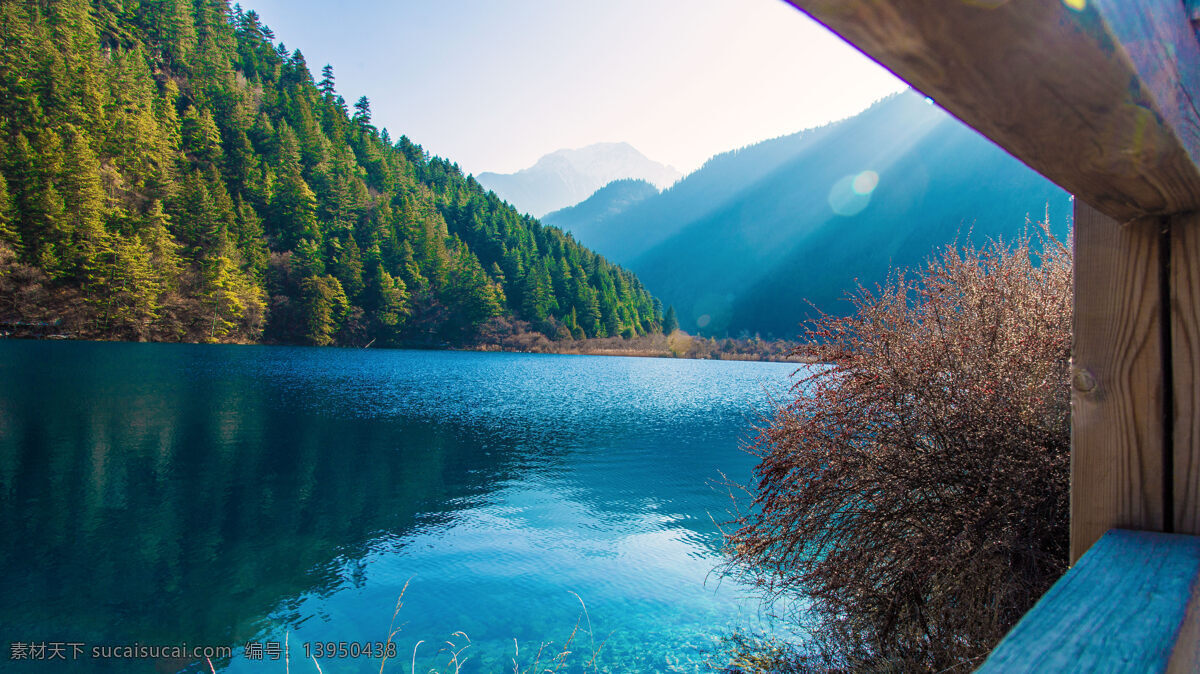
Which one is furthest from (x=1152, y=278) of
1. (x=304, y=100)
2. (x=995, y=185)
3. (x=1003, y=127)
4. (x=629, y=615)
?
(x=995, y=185)

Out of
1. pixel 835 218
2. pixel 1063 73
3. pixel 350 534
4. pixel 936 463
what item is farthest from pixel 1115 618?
pixel 835 218

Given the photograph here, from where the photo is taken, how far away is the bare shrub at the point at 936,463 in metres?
4.30

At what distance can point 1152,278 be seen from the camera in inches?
42.6

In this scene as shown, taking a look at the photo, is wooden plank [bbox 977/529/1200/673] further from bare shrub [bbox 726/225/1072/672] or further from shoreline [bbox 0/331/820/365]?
shoreline [bbox 0/331/820/365]

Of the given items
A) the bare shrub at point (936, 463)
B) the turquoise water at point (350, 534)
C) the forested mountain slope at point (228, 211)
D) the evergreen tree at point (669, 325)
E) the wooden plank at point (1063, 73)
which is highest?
the forested mountain slope at point (228, 211)

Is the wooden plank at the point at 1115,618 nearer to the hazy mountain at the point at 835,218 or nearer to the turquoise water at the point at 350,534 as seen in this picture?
the turquoise water at the point at 350,534

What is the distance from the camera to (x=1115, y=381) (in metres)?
1.14

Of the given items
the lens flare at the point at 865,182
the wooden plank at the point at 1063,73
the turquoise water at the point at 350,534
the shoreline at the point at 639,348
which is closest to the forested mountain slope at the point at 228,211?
the shoreline at the point at 639,348

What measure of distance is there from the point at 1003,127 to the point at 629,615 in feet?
26.5

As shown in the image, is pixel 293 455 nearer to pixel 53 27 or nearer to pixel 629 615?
pixel 629 615

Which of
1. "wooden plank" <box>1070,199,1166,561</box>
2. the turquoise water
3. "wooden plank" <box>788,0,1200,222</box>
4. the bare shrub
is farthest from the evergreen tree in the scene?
"wooden plank" <box>788,0,1200,222</box>

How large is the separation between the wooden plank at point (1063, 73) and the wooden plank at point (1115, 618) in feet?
1.91

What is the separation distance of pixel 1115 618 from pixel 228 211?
275ft

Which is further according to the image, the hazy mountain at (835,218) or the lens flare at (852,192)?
the lens flare at (852,192)
